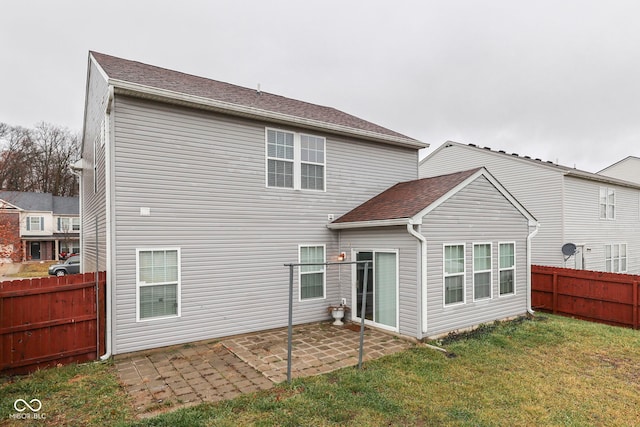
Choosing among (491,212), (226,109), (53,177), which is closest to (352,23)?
(226,109)

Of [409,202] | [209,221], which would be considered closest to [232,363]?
[209,221]

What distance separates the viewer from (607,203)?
16.1 metres

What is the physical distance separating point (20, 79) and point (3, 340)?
29597 mm

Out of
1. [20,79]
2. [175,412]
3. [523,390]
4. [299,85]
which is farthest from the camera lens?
[20,79]

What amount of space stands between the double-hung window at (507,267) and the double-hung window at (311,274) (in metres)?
4.84

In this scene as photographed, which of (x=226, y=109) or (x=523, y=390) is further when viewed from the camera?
(x=226, y=109)

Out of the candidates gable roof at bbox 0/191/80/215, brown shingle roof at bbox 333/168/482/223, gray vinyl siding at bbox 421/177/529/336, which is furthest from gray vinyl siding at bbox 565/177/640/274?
gable roof at bbox 0/191/80/215

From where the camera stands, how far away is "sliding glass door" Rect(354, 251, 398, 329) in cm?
757

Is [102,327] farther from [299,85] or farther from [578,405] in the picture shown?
[299,85]

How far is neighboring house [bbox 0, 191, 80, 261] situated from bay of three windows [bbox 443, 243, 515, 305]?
3760 cm

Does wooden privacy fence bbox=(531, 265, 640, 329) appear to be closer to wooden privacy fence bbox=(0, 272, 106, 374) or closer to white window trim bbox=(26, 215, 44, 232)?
wooden privacy fence bbox=(0, 272, 106, 374)

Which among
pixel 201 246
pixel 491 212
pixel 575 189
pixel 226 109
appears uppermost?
pixel 226 109

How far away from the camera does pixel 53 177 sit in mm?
36906

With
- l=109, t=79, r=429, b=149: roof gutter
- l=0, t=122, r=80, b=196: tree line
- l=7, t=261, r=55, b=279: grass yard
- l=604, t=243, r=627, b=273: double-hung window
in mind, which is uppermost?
l=0, t=122, r=80, b=196: tree line
